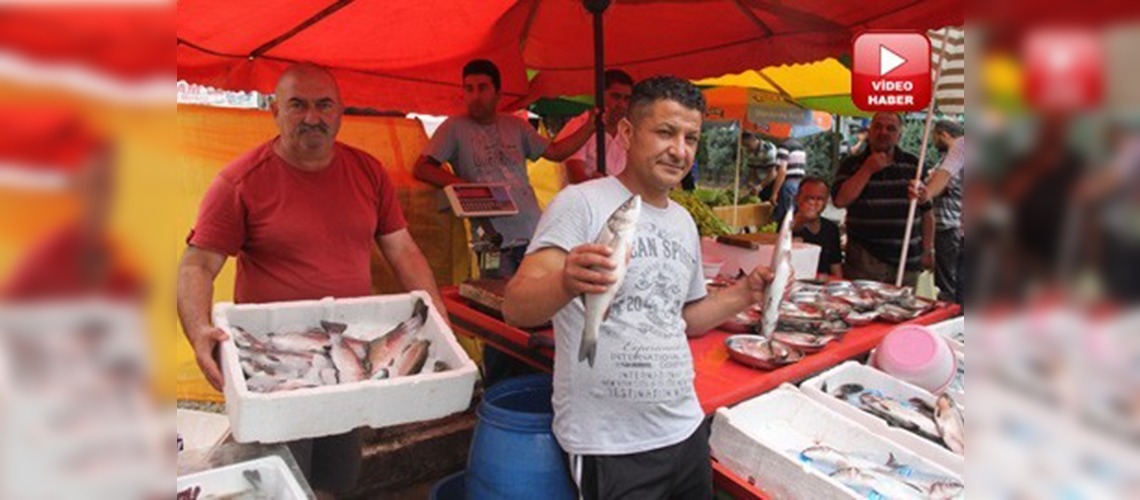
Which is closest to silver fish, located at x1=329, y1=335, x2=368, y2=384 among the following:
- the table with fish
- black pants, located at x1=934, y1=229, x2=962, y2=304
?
the table with fish

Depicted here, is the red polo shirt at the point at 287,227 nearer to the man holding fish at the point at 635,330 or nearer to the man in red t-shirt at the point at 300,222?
the man in red t-shirt at the point at 300,222

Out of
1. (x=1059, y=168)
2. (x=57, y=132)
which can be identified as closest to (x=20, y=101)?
(x=57, y=132)

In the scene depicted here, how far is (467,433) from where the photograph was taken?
501cm

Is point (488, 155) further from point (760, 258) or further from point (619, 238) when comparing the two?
point (619, 238)

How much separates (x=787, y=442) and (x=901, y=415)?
0.52 metres

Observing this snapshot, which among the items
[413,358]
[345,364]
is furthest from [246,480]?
[413,358]

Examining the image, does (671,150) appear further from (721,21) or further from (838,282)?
(721,21)

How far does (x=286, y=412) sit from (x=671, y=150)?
5.09 feet

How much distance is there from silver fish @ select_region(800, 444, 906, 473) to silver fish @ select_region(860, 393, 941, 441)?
26 centimetres

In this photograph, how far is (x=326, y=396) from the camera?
2.24 meters

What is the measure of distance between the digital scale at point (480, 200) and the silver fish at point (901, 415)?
2.90 meters

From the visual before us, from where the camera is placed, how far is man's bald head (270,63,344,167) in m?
3.31

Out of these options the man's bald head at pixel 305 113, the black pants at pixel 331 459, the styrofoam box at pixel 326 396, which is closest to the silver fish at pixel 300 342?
the styrofoam box at pixel 326 396

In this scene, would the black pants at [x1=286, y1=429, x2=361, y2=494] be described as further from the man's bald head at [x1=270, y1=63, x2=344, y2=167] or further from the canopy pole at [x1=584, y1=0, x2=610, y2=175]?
the canopy pole at [x1=584, y1=0, x2=610, y2=175]
